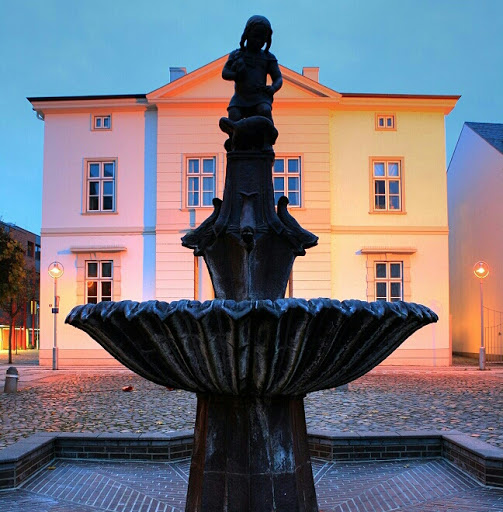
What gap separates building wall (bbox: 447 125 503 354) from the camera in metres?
24.3

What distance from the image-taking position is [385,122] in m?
22.5

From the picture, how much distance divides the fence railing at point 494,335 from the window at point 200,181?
1205 centimetres

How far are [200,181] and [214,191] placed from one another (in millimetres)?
650

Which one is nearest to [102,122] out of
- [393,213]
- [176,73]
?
[176,73]

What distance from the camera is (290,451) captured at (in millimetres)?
4000

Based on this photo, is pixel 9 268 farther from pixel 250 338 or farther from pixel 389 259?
Answer: pixel 250 338

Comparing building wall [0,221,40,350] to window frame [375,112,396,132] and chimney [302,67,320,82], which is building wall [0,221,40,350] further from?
window frame [375,112,396,132]

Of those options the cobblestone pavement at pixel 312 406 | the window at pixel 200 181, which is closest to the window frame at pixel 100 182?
the window at pixel 200 181

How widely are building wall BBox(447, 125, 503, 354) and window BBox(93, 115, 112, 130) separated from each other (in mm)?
14840

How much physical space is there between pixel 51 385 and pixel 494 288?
17.3 m

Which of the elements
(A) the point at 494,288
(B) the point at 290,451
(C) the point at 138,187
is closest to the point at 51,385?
(C) the point at 138,187

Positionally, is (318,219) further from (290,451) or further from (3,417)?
(290,451)

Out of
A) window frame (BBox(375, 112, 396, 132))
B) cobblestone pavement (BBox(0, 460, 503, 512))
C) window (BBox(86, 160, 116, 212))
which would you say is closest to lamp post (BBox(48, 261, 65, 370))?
window (BBox(86, 160, 116, 212))

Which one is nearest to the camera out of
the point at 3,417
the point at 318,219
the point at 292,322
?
the point at 292,322
